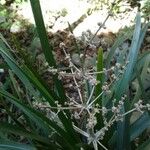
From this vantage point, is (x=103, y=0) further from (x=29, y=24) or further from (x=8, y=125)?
(x=8, y=125)

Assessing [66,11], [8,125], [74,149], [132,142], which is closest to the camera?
[8,125]

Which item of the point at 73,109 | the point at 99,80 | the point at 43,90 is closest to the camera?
the point at 43,90

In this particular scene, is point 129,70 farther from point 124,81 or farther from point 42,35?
point 42,35

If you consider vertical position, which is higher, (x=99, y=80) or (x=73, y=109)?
(x=99, y=80)

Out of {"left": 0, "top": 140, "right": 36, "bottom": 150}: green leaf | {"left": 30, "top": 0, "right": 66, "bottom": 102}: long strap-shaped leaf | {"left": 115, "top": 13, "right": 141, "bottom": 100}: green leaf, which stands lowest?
{"left": 0, "top": 140, "right": 36, "bottom": 150}: green leaf

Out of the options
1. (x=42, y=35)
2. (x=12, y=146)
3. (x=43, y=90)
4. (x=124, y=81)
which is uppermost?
(x=42, y=35)

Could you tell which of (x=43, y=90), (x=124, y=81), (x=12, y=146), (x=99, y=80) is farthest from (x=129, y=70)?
(x=12, y=146)

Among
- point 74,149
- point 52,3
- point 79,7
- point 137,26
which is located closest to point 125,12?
point 79,7

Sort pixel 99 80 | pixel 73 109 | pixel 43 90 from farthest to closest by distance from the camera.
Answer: pixel 73 109 < pixel 99 80 < pixel 43 90

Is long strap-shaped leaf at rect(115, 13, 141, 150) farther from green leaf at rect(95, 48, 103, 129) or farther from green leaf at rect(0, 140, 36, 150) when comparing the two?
green leaf at rect(0, 140, 36, 150)

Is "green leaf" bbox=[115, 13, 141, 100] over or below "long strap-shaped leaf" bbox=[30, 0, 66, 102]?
below

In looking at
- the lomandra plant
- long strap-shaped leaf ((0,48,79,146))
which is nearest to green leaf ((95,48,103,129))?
the lomandra plant
